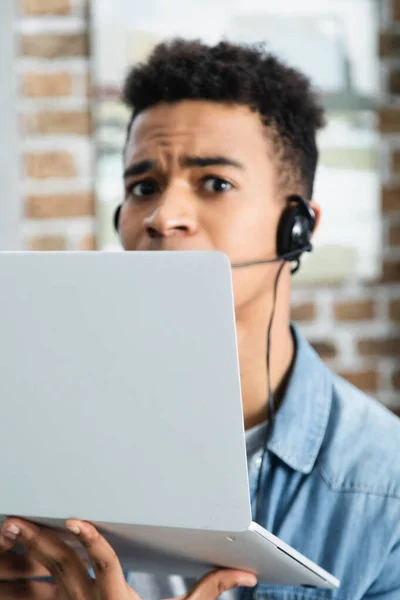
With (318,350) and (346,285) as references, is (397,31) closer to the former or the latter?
(346,285)

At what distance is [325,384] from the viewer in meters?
1.18

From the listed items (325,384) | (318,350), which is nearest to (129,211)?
(325,384)

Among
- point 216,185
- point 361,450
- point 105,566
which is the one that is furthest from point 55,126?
point 105,566

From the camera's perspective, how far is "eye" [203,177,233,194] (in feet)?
3.71

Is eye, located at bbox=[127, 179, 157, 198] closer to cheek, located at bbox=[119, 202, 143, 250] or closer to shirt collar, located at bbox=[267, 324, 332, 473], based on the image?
cheek, located at bbox=[119, 202, 143, 250]

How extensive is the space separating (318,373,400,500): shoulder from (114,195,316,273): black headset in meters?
0.24

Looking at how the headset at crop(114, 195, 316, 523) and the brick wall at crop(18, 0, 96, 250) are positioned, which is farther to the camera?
the brick wall at crop(18, 0, 96, 250)

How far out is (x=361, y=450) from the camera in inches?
41.3

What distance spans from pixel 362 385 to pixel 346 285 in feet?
0.84

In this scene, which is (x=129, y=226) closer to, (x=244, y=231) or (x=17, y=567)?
(x=244, y=231)

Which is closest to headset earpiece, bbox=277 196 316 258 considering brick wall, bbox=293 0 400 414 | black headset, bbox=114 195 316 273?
black headset, bbox=114 195 316 273

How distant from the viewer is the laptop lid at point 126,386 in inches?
24.5

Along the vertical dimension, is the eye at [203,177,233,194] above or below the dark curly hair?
below

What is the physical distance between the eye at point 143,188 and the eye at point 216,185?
0.09 meters
